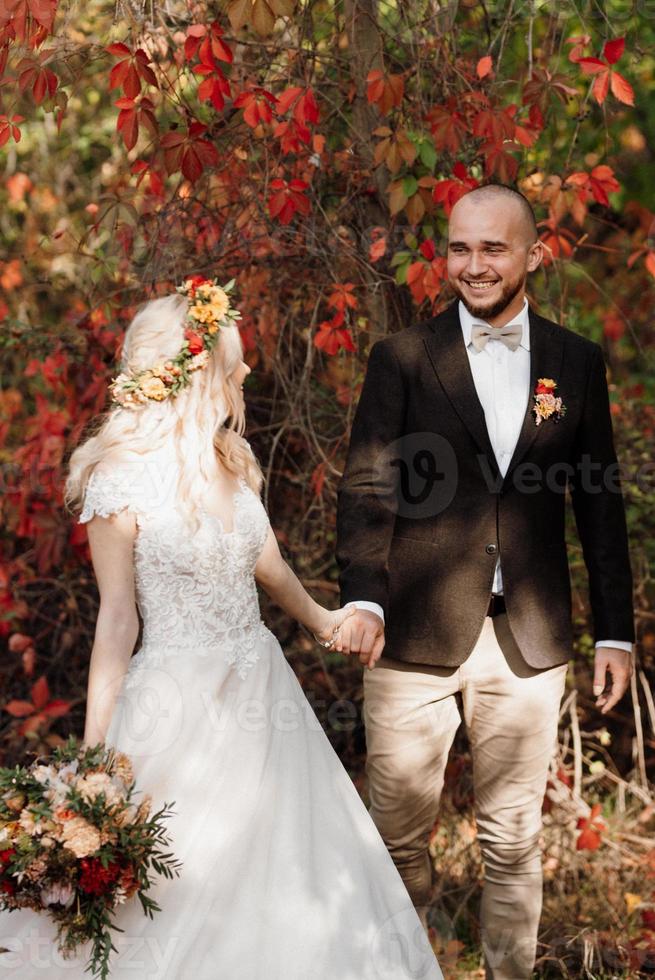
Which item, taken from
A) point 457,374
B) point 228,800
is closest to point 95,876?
point 228,800

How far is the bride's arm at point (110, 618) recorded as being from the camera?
2.78m

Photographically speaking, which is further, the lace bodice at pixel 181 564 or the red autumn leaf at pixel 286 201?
the red autumn leaf at pixel 286 201

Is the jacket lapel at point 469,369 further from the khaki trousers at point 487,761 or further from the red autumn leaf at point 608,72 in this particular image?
the red autumn leaf at point 608,72

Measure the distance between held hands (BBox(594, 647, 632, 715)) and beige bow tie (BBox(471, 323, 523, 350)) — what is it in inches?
36.6

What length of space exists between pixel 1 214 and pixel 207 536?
18.3ft

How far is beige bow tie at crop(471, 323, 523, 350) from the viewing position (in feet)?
10.6

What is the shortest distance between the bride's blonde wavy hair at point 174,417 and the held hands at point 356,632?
51 centimetres

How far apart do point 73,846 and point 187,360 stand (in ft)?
4.07

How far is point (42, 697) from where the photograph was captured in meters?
4.59

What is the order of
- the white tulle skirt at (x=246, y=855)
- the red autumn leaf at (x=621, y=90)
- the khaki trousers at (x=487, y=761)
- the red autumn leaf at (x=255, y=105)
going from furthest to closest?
the red autumn leaf at (x=255, y=105) < the red autumn leaf at (x=621, y=90) < the khaki trousers at (x=487, y=761) < the white tulle skirt at (x=246, y=855)

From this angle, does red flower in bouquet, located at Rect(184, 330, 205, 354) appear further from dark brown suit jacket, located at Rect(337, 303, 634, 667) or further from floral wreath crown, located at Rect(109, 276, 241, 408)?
dark brown suit jacket, located at Rect(337, 303, 634, 667)

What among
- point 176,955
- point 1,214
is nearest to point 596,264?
point 1,214

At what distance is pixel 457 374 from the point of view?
322cm

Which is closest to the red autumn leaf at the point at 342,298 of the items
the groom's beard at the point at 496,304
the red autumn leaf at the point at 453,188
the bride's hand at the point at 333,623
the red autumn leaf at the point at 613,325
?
the red autumn leaf at the point at 453,188
